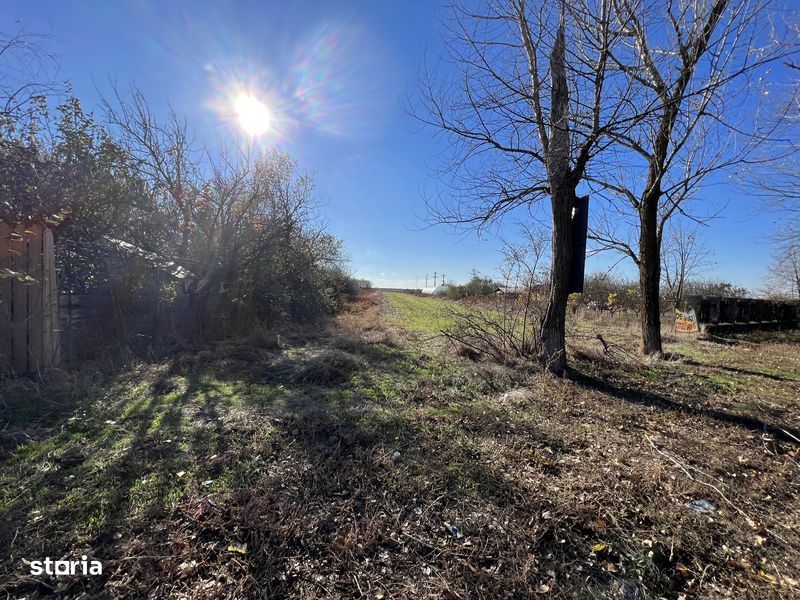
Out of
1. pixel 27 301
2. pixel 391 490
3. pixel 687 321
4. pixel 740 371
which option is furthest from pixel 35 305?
pixel 687 321

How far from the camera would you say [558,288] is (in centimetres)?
558

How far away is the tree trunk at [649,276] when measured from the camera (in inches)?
280

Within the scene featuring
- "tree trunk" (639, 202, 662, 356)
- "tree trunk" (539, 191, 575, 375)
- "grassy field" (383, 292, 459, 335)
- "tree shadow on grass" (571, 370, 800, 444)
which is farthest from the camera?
"grassy field" (383, 292, 459, 335)

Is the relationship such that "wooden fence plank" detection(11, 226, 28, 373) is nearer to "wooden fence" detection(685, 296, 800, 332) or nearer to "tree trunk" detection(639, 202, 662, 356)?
"tree trunk" detection(639, 202, 662, 356)

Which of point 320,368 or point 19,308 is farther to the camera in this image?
point 320,368

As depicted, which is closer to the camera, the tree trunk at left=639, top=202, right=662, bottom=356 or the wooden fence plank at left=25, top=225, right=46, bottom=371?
the wooden fence plank at left=25, top=225, right=46, bottom=371

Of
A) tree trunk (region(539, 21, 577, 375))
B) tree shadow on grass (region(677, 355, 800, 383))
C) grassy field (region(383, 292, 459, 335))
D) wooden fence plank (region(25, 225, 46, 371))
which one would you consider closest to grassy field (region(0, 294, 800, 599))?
wooden fence plank (region(25, 225, 46, 371))

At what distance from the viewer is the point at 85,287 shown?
5.94 meters

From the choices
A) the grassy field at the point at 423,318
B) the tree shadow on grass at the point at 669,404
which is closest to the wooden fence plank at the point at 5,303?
the grassy field at the point at 423,318

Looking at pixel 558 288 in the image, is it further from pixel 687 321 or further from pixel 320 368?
pixel 687 321

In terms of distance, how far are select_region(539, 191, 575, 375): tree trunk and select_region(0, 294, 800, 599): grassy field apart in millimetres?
1013

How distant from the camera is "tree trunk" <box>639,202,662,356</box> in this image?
7.11m

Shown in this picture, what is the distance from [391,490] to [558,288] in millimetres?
4420

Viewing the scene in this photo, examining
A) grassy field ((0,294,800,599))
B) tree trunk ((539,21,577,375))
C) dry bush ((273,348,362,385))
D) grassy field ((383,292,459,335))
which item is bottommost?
grassy field ((0,294,800,599))
